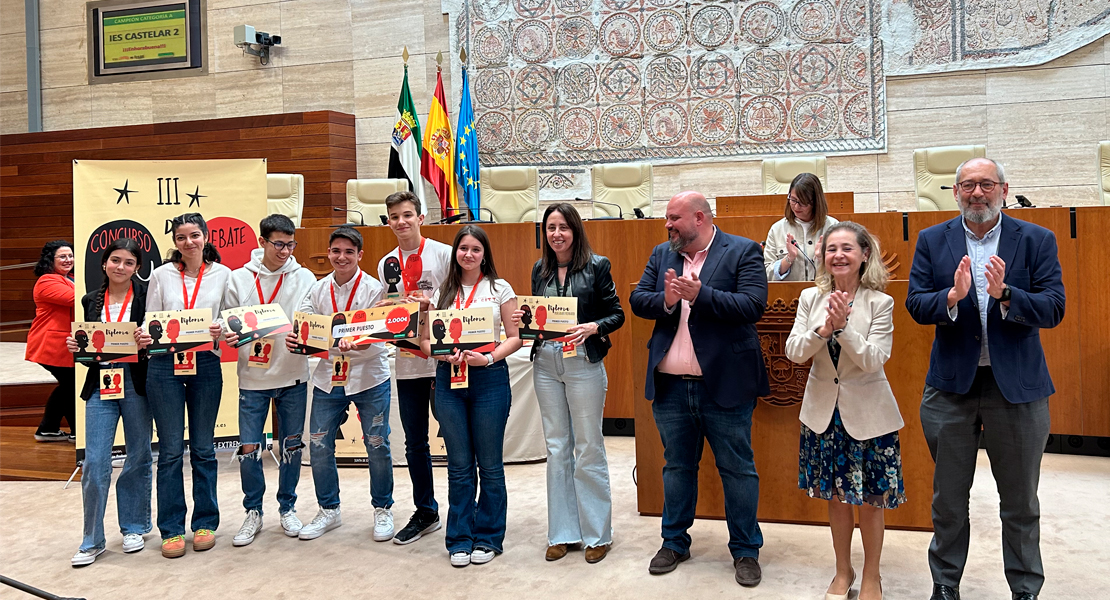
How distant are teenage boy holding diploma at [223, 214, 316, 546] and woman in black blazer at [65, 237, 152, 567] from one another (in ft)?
1.31

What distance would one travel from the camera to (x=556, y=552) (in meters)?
3.46

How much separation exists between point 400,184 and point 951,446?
229 inches

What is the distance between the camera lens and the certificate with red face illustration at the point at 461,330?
3.32 m

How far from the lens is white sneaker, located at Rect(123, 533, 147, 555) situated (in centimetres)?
368

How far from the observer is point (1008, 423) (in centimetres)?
268

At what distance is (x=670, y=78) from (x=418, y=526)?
5.82 m

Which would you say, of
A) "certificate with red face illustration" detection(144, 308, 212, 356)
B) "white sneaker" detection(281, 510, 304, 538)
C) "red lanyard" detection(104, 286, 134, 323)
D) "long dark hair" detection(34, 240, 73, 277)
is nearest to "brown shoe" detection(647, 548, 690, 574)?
"white sneaker" detection(281, 510, 304, 538)

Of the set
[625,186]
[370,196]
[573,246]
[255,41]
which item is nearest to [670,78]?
[625,186]

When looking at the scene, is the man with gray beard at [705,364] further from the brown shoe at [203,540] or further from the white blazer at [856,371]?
the brown shoe at [203,540]

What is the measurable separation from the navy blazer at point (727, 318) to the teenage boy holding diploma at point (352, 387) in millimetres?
1293

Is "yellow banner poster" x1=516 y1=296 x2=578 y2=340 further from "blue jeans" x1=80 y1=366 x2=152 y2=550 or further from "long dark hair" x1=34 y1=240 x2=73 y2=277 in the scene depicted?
"long dark hair" x1=34 y1=240 x2=73 y2=277

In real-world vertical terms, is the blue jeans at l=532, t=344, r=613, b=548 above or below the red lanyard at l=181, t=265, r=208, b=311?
below

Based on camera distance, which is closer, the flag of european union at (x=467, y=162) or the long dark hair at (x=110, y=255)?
the long dark hair at (x=110, y=255)

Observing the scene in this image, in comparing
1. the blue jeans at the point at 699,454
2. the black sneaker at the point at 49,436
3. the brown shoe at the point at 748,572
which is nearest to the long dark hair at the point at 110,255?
the blue jeans at the point at 699,454
